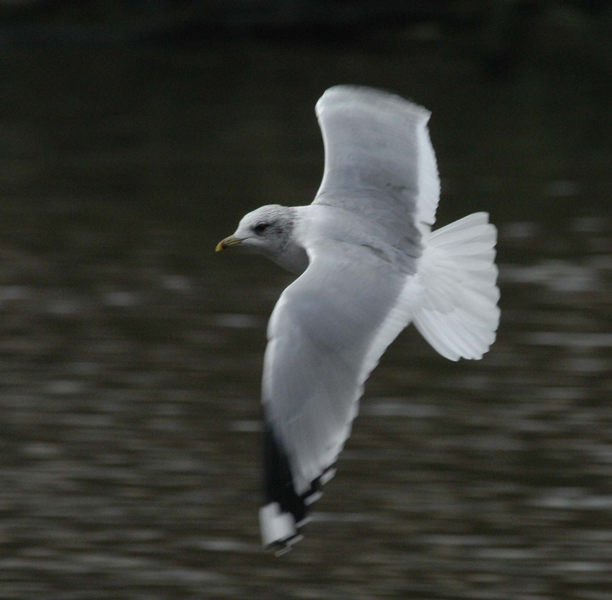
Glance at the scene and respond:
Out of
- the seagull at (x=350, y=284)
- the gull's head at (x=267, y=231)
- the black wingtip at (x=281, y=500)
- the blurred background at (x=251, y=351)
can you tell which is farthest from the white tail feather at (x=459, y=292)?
the blurred background at (x=251, y=351)

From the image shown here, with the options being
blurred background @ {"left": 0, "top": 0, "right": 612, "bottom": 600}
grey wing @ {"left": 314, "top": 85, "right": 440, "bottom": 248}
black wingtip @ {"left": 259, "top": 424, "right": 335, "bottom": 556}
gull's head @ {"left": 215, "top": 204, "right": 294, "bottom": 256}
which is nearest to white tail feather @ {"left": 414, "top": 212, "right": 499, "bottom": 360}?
grey wing @ {"left": 314, "top": 85, "right": 440, "bottom": 248}

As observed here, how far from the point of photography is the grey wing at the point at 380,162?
5.52 meters

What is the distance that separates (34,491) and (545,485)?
236 cm

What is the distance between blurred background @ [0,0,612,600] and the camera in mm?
6859

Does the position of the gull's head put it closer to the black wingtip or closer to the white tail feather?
the white tail feather

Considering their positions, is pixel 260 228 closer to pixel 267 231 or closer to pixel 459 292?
pixel 267 231

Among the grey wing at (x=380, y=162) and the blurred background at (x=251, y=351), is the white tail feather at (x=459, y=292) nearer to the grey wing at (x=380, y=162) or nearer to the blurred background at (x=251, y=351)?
the grey wing at (x=380, y=162)

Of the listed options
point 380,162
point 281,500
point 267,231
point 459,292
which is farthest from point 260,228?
point 281,500

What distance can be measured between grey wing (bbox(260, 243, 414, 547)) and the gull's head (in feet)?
1.67

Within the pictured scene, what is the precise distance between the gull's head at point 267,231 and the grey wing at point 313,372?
51 cm

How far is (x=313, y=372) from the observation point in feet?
15.2

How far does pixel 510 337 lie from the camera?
976 cm

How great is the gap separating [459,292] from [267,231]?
0.68 meters

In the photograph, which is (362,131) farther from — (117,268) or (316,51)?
(316,51)
